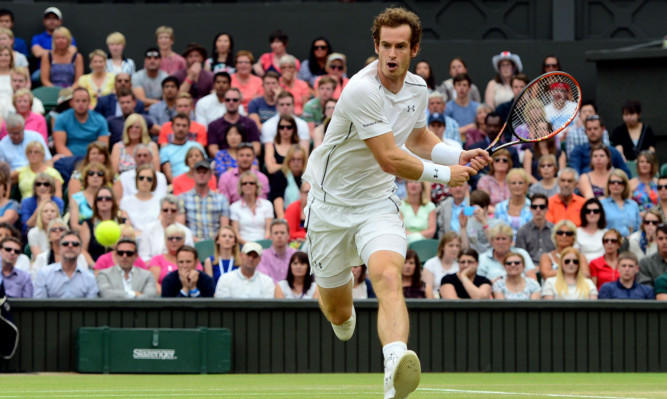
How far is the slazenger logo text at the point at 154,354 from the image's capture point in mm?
11109

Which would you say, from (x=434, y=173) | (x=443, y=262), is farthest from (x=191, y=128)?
(x=434, y=173)

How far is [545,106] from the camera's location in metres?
8.61

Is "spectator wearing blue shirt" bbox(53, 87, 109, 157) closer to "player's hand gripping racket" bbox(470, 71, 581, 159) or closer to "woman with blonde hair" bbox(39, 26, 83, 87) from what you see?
"woman with blonde hair" bbox(39, 26, 83, 87)

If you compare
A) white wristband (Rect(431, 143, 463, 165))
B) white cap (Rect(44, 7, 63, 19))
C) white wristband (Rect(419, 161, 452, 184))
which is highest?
white cap (Rect(44, 7, 63, 19))

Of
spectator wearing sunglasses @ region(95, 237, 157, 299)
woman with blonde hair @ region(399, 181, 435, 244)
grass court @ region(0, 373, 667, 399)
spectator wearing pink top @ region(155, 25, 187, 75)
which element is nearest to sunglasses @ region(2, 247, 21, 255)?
spectator wearing sunglasses @ region(95, 237, 157, 299)

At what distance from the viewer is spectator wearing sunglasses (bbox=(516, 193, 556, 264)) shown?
41.2 feet

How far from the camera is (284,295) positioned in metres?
11.8

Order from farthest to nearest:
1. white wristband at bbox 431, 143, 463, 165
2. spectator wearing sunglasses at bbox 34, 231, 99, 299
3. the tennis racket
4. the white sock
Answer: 1. spectator wearing sunglasses at bbox 34, 231, 99, 299
2. the tennis racket
3. white wristband at bbox 431, 143, 463, 165
4. the white sock

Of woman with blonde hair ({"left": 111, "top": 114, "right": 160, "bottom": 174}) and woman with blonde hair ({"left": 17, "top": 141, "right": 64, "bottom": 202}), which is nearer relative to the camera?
woman with blonde hair ({"left": 17, "top": 141, "right": 64, "bottom": 202})

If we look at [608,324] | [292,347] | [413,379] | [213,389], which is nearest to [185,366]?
[292,347]

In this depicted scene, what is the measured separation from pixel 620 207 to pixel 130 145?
5515 millimetres

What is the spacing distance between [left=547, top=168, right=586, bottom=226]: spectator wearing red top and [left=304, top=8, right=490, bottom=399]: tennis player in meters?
6.12

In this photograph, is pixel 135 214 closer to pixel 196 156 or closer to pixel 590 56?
pixel 196 156

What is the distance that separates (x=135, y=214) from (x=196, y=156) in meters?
1.02
